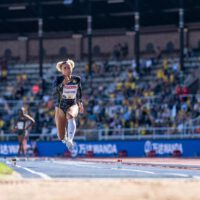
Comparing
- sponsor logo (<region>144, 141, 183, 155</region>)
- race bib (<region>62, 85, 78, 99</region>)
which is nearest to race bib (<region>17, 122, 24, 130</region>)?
sponsor logo (<region>144, 141, 183, 155</region>)

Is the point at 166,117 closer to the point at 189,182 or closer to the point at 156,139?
the point at 156,139

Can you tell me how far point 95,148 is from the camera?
3778 centimetres

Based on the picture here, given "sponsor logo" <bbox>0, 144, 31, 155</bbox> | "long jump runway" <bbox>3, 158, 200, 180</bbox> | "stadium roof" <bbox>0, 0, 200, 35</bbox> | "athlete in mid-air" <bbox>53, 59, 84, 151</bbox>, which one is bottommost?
"sponsor logo" <bbox>0, 144, 31, 155</bbox>

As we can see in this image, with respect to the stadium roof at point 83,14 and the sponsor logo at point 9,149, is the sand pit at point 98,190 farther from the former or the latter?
the stadium roof at point 83,14

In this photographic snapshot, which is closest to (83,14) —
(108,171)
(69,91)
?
(69,91)

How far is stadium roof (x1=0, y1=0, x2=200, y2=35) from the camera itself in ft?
156

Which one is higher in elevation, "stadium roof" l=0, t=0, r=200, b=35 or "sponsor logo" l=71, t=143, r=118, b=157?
"stadium roof" l=0, t=0, r=200, b=35

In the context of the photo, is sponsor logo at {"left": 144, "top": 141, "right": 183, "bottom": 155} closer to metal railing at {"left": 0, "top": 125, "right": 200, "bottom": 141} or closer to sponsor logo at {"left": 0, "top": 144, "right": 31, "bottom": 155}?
metal railing at {"left": 0, "top": 125, "right": 200, "bottom": 141}

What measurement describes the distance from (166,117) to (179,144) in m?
1.63

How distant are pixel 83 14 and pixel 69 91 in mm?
34012

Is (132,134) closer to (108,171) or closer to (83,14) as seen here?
(83,14)

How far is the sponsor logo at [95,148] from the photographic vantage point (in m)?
37.2

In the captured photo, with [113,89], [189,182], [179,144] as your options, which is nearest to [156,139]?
[179,144]

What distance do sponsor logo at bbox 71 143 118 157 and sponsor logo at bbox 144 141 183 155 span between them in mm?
1567
